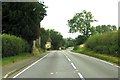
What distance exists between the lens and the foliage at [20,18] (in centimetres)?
4878

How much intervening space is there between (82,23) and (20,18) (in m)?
67.5

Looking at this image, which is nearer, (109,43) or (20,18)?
(109,43)

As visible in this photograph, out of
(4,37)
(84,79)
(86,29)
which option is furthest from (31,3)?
(86,29)

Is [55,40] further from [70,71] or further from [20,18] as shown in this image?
[70,71]

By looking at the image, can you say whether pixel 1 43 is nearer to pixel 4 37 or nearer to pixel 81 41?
pixel 4 37

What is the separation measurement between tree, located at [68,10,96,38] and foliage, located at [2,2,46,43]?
6375 cm

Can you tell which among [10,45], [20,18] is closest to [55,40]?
[20,18]

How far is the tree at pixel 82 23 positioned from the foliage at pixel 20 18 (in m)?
63.7

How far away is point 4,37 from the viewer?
3503cm

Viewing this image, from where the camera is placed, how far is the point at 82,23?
116 metres

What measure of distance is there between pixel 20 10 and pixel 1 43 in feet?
57.3

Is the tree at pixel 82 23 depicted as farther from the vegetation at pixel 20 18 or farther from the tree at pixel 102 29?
the vegetation at pixel 20 18

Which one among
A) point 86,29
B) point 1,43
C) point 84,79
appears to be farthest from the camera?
point 86,29

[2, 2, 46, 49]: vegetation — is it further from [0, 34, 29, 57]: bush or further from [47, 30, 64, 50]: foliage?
[47, 30, 64, 50]: foliage
